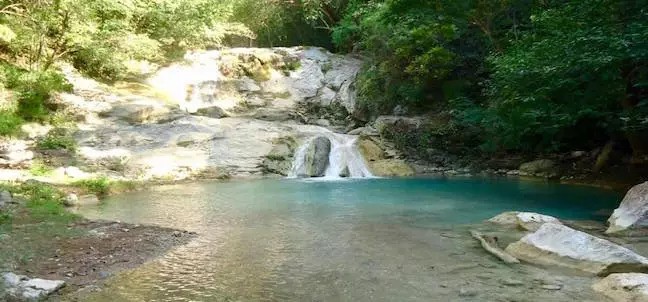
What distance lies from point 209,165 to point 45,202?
8.24 meters

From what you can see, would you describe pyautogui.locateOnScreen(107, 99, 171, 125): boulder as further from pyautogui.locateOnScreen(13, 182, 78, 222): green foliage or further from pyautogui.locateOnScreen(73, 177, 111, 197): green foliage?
pyautogui.locateOnScreen(13, 182, 78, 222): green foliage

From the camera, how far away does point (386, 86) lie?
23375 millimetres

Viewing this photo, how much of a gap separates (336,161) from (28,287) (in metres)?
15.2

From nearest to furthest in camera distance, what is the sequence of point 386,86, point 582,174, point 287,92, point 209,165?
point 582,174 < point 209,165 < point 386,86 < point 287,92

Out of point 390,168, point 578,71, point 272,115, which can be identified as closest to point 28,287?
point 578,71

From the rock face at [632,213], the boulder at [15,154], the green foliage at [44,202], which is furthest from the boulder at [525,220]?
the boulder at [15,154]

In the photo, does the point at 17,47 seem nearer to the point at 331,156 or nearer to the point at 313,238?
the point at 331,156

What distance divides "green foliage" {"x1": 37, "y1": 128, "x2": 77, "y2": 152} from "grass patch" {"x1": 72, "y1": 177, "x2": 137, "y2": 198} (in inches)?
155

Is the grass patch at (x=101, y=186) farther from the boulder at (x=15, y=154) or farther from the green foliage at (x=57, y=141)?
the green foliage at (x=57, y=141)

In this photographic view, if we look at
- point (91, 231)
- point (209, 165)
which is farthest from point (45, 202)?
point (209, 165)

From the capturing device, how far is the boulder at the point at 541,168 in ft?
59.7

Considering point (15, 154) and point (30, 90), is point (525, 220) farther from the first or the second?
point (30, 90)

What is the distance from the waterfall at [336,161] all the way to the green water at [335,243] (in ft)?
13.2

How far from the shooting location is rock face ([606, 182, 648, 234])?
344 inches
